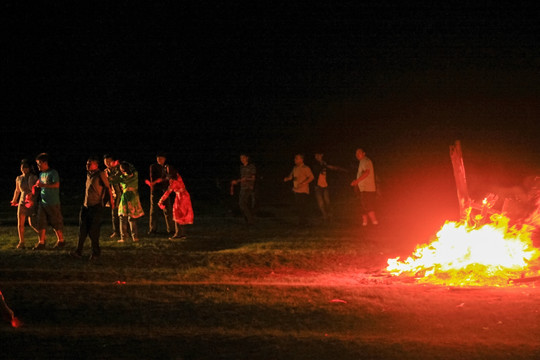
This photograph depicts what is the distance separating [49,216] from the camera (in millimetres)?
12359

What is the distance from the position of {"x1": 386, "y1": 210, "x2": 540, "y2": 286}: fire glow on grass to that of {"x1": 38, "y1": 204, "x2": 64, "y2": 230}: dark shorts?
23.5 ft

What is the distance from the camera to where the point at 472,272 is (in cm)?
902

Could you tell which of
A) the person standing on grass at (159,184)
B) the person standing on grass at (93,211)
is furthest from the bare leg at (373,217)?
the person standing on grass at (93,211)

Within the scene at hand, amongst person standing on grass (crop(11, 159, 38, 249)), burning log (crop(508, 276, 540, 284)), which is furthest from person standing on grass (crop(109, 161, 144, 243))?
burning log (crop(508, 276, 540, 284))

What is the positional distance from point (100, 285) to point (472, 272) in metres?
5.66

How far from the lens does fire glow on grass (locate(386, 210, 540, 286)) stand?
8992 mm

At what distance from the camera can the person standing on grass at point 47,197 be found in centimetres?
1208

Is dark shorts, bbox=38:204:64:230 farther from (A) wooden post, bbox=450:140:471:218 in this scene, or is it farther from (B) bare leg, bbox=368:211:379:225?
(A) wooden post, bbox=450:140:471:218

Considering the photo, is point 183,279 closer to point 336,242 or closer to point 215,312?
point 215,312

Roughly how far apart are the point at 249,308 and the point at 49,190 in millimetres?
6440

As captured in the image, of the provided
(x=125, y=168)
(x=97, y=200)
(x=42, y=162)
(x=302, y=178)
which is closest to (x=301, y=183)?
(x=302, y=178)

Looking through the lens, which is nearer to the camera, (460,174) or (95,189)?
(460,174)

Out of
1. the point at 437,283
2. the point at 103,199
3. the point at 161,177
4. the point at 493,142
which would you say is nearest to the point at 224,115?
the point at 493,142

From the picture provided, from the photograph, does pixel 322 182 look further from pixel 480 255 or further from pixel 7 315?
pixel 7 315
